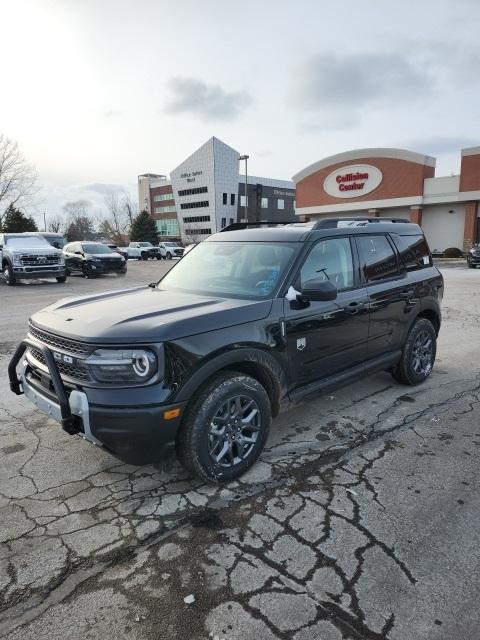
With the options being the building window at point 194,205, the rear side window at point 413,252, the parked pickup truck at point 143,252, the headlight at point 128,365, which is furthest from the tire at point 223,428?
the building window at point 194,205

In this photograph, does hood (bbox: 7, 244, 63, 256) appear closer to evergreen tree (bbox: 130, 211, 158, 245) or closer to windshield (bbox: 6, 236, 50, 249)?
windshield (bbox: 6, 236, 50, 249)

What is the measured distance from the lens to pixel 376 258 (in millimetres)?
4438

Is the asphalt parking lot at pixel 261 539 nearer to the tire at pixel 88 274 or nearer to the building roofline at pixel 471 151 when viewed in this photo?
the tire at pixel 88 274

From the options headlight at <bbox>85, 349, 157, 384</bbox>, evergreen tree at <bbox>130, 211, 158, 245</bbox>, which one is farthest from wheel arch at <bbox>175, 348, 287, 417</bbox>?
evergreen tree at <bbox>130, 211, 158, 245</bbox>

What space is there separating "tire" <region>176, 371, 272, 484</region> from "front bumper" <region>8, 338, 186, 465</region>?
0.13m

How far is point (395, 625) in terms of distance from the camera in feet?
6.51

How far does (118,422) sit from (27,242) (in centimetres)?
1596

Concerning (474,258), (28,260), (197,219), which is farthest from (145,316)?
(197,219)

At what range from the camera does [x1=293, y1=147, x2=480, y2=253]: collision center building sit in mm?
30078

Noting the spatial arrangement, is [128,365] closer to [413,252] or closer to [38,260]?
[413,252]

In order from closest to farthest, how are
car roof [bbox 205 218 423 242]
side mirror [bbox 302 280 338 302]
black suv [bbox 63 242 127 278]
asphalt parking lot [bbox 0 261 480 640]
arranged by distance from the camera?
asphalt parking lot [bbox 0 261 480 640] → side mirror [bbox 302 280 338 302] → car roof [bbox 205 218 423 242] → black suv [bbox 63 242 127 278]

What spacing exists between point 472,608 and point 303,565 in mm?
816

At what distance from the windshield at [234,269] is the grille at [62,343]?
1.26 metres

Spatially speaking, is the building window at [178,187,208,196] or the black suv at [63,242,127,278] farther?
the building window at [178,187,208,196]
